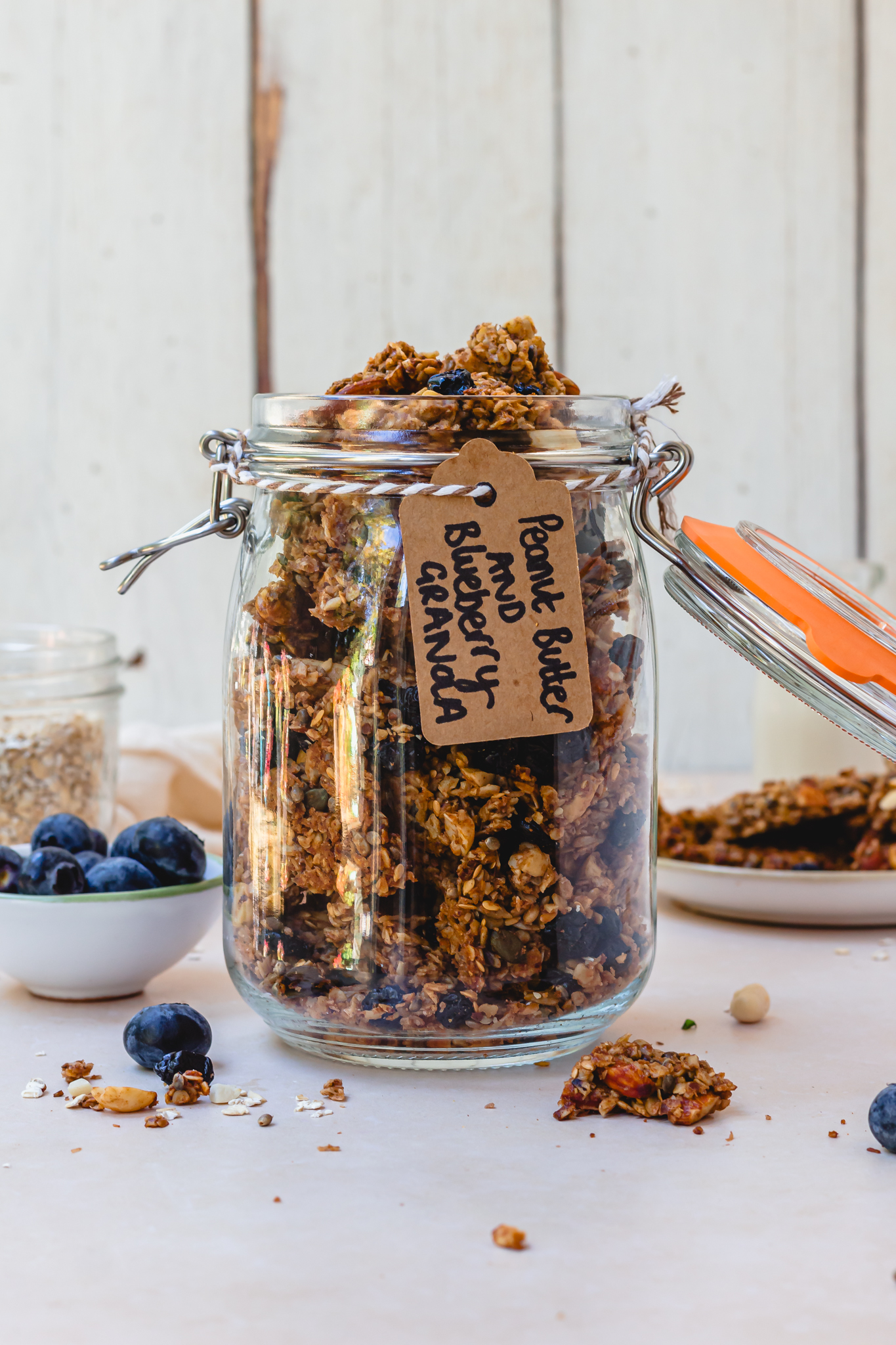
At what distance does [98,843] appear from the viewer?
90 centimetres

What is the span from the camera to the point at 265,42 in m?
1.91

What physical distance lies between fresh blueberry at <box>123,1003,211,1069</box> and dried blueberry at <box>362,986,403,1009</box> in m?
0.10

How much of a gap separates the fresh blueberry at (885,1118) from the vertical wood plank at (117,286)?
1.55 metres

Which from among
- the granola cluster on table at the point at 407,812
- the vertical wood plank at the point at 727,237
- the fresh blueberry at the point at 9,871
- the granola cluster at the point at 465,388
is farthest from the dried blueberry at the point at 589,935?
the vertical wood plank at the point at 727,237

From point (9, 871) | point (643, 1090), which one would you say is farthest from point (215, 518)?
point (643, 1090)

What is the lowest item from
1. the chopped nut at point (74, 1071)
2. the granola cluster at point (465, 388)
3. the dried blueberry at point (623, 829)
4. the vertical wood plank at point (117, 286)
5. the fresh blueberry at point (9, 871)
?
the chopped nut at point (74, 1071)

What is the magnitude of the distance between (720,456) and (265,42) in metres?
0.90

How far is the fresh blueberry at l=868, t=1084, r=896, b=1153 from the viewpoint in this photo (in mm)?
576

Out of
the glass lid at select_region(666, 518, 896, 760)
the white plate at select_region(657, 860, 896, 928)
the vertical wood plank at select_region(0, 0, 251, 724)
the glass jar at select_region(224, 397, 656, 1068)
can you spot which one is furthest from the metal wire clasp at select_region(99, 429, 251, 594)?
the vertical wood plank at select_region(0, 0, 251, 724)

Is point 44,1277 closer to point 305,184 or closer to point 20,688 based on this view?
point 20,688

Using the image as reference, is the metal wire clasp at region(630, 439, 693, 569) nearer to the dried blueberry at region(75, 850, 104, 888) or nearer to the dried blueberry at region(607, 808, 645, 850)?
the dried blueberry at region(607, 808, 645, 850)

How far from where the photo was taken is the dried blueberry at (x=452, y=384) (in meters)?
0.65

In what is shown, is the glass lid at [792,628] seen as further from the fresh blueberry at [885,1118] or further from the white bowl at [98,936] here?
the white bowl at [98,936]

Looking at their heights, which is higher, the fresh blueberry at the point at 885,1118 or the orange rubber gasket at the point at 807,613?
the orange rubber gasket at the point at 807,613
